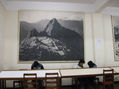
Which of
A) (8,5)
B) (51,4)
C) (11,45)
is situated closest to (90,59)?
(51,4)

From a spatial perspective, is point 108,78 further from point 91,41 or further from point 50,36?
point 50,36

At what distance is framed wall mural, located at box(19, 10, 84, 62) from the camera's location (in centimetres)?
507

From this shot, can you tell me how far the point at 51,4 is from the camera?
5184mm

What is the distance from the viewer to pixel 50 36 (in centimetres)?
522

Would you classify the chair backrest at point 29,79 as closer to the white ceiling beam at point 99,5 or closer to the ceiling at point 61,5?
the ceiling at point 61,5

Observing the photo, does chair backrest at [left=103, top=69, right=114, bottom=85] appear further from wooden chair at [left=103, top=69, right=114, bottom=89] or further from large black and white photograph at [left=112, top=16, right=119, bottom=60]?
large black and white photograph at [left=112, top=16, right=119, bottom=60]

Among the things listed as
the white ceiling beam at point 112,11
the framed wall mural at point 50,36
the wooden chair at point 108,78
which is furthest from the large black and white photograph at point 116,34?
the wooden chair at point 108,78

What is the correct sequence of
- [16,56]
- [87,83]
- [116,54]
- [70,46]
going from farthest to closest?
[116,54], [70,46], [16,56], [87,83]

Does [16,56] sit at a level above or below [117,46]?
below

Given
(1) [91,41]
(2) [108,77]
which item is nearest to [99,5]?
(1) [91,41]

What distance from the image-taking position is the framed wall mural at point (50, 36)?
200 inches

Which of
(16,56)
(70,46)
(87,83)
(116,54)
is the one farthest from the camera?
(116,54)

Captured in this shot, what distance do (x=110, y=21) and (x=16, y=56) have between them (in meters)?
4.84

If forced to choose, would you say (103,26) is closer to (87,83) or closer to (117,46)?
(117,46)
